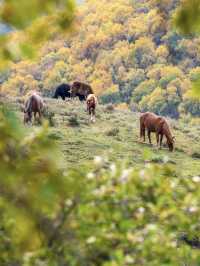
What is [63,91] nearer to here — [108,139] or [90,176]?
[108,139]

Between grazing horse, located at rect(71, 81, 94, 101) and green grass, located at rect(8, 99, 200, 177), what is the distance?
578 cm

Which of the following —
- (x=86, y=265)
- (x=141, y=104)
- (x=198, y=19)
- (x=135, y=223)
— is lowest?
(x=141, y=104)

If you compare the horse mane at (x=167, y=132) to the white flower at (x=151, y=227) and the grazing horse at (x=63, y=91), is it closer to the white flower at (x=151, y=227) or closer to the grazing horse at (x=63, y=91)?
the grazing horse at (x=63, y=91)

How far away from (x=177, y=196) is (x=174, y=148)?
18.6 m

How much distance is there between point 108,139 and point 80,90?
14694 mm

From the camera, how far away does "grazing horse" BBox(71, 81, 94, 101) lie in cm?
3694

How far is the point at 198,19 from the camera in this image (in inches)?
126

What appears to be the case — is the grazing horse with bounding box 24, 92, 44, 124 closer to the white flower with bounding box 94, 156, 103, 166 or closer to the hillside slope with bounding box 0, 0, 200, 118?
the white flower with bounding box 94, 156, 103, 166

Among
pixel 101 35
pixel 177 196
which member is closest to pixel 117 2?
pixel 101 35

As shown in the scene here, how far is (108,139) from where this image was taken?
74.4 feet

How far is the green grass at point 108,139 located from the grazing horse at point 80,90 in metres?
5.78

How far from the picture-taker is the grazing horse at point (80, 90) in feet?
121

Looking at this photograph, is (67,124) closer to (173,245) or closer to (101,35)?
(173,245)

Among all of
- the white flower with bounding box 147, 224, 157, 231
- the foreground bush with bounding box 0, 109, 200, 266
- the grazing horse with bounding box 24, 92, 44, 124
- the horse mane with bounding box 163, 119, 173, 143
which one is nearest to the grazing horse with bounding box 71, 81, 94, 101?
the grazing horse with bounding box 24, 92, 44, 124
